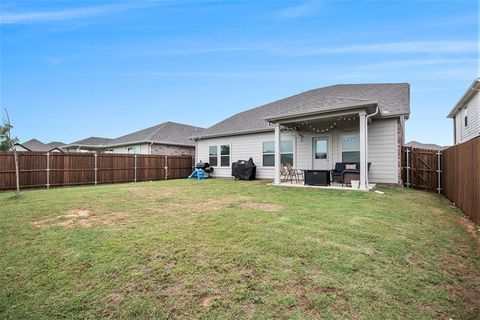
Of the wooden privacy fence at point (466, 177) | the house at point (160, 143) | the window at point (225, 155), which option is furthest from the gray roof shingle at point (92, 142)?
the wooden privacy fence at point (466, 177)

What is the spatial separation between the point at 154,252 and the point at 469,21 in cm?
1151

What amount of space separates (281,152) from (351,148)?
3321mm

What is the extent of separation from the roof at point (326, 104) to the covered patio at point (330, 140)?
0.10 metres

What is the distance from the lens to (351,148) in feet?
34.3

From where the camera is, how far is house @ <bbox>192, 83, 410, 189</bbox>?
908 cm

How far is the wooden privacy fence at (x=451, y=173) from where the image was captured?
5.04 m

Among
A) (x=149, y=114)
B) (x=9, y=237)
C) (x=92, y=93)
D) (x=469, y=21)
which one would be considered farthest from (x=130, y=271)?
(x=149, y=114)

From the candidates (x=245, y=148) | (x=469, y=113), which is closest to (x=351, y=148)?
(x=245, y=148)

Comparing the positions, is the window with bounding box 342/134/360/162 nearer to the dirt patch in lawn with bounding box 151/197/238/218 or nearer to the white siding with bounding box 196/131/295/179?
the white siding with bounding box 196/131/295/179

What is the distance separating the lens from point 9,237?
4090 millimetres

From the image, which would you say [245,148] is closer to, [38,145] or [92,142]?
[92,142]

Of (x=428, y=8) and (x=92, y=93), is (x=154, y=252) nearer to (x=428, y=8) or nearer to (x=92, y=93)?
(x=428, y=8)

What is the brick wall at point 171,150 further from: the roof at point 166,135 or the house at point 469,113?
the house at point 469,113

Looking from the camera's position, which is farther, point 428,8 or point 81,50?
point 81,50
